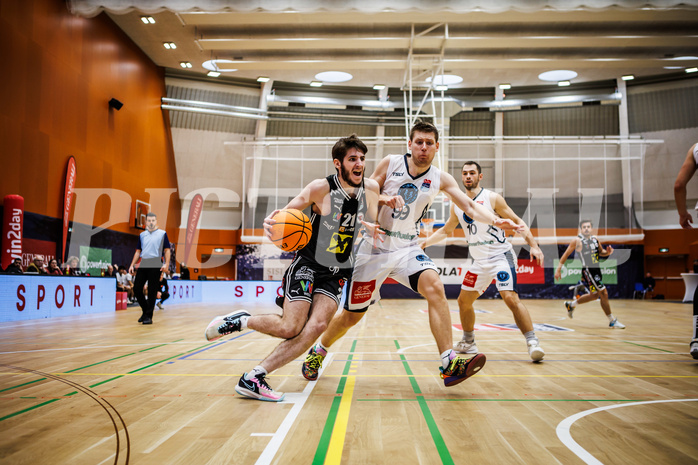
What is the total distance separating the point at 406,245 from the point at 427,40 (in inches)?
661

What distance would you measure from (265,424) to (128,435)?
73 cm

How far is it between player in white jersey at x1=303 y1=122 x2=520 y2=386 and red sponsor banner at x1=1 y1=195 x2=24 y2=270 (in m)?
11.9

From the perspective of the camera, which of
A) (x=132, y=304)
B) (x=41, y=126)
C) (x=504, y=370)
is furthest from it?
(x=132, y=304)

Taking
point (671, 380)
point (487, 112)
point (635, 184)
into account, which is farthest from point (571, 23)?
point (671, 380)

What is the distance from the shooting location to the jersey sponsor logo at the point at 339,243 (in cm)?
379

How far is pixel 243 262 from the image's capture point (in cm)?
2645

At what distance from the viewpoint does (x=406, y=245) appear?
13.7ft

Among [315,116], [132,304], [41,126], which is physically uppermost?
[315,116]

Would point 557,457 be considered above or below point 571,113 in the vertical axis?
below

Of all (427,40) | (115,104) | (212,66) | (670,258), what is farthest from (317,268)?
(670,258)

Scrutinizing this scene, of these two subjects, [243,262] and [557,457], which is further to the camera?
[243,262]

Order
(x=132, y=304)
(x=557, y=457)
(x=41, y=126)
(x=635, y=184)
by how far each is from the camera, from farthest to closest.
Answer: (x=635, y=184) → (x=132, y=304) → (x=41, y=126) → (x=557, y=457)

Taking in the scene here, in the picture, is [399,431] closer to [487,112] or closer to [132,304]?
[132,304]

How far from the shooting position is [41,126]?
14.5 metres
